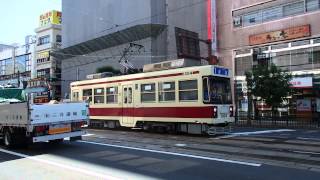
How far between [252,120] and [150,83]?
14.3 metres

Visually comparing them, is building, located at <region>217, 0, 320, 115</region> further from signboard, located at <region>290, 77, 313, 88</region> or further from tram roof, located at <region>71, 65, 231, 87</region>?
tram roof, located at <region>71, 65, 231, 87</region>

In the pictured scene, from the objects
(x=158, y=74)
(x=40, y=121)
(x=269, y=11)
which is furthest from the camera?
(x=269, y=11)

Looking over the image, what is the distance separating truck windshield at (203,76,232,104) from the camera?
60.2ft

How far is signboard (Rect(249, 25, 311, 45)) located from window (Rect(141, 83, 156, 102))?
2067 cm

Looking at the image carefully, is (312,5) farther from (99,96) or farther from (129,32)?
(129,32)

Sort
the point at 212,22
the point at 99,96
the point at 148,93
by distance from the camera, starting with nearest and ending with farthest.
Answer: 1. the point at 148,93
2. the point at 99,96
3. the point at 212,22

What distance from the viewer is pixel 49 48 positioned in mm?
88938

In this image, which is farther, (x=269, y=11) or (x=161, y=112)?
(x=269, y=11)

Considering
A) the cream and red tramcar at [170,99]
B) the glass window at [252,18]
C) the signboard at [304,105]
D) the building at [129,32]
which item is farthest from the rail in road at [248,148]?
A: the glass window at [252,18]

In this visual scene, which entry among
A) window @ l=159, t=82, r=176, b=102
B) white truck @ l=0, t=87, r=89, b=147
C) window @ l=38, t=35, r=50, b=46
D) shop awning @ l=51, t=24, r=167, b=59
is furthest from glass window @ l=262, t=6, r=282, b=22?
window @ l=38, t=35, r=50, b=46

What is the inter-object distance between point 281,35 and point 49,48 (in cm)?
6051

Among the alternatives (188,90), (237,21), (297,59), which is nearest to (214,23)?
(237,21)

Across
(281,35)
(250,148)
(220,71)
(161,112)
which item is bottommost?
(250,148)

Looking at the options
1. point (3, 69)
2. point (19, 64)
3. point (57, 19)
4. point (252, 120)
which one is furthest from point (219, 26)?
point (3, 69)
